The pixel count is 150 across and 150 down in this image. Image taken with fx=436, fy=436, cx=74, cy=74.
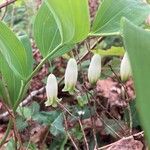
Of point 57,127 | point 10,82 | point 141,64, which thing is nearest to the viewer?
point 141,64

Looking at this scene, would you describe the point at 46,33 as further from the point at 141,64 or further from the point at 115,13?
the point at 141,64

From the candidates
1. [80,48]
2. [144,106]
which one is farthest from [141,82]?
[80,48]

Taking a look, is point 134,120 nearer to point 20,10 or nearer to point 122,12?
point 122,12

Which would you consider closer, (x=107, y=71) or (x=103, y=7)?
(x=103, y=7)

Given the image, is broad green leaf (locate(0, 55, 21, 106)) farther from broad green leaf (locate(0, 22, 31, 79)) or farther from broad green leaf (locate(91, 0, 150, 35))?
broad green leaf (locate(91, 0, 150, 35))

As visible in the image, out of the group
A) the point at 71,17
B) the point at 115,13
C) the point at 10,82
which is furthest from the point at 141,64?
the point at 10,82
